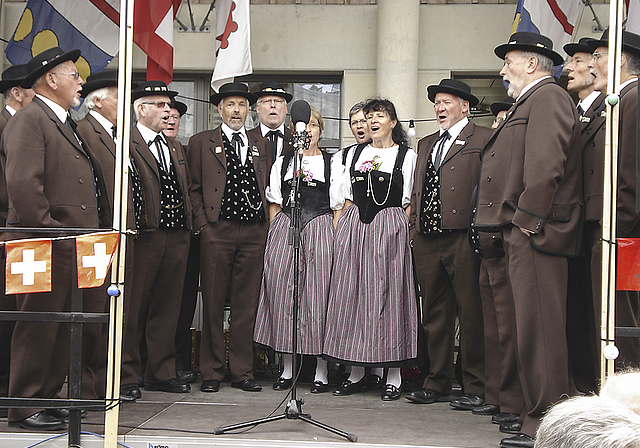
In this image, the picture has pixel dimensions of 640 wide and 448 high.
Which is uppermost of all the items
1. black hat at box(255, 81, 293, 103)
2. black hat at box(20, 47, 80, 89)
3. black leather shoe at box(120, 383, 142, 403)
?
black hat at box(255, 81, 293, 103)

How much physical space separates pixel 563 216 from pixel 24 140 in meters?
2.80

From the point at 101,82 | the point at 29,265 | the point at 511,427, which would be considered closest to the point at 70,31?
the point at 101,82

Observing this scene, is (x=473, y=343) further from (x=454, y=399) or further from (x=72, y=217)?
(x=72, y=217)

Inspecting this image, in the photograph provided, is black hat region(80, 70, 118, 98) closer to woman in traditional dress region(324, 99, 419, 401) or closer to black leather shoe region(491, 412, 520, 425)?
woman in traditional dress region(324, 99, 419, 401)

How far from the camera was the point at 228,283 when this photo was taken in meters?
5.18

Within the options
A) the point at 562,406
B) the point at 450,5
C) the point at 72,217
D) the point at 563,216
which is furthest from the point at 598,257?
the point at 450,5

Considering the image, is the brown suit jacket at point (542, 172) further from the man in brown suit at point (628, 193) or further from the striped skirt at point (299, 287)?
the striped skirt at point (299, 287)

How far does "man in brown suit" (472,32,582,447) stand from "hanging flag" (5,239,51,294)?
2.27 m

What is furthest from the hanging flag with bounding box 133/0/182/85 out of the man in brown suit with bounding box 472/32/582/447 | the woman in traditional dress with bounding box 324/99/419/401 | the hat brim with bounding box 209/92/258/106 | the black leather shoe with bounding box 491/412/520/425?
the black leather shoe with bounding box 491/412/520/425

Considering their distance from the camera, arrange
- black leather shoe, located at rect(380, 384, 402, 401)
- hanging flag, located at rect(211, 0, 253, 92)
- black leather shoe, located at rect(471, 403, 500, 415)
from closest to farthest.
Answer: black leather shoe, located at rect(471, 403, 500, 415) < black leather shoe, located at rect(380, 384, 402, 401) < hanging flag, located at rect(211, 0, 253, 92)

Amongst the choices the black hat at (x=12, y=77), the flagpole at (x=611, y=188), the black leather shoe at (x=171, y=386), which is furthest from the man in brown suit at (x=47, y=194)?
the flagpole at (x=611, y=188)

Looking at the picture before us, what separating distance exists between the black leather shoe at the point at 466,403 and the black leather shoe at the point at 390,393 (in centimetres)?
42

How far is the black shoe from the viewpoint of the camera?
5043mm

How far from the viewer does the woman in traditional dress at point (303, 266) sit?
16.2 ft
